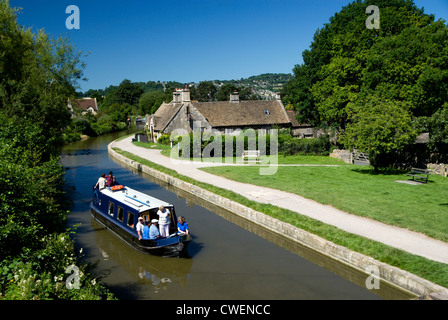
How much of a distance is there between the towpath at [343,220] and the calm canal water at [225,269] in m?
1.90

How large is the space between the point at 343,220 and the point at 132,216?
28.4 ft

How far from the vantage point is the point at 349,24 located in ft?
105

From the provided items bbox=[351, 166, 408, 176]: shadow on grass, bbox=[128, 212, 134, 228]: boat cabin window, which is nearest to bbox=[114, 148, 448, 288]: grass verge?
bbox=[128, 212, 134, 228]: boat cabin window

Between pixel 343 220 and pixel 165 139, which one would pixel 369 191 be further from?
pixel 165 139

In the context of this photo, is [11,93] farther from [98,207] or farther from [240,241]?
[240,241]

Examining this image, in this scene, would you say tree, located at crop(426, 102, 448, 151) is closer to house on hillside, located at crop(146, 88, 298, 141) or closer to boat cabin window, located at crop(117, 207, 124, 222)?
house on hillside, located at crop(146, 88, 298, 141)

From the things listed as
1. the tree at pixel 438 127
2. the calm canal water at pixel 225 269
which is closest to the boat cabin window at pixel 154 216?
the calm canal water at pixel 225 269

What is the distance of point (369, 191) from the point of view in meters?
18.6

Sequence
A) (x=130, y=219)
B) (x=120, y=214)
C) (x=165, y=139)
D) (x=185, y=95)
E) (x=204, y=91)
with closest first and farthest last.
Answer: (x=130, y=219) → (x=120, y=214) → (x=185, y=95) → (x=165, y=139) → (x=204, y=91)

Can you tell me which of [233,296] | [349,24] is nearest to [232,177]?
[233,296]

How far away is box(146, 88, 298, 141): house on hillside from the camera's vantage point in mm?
42281

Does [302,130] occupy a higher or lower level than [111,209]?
higher

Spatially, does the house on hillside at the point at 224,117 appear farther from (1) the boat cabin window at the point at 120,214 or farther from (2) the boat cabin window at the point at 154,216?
(2) the boat cabin window at the point at 154,216

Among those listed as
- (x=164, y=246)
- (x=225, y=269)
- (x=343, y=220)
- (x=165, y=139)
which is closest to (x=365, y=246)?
(x=343, y=220)
